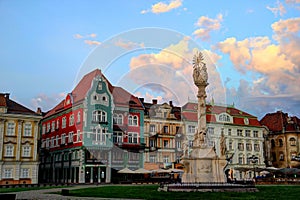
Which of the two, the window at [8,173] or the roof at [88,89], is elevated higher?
the roof at [88,89]

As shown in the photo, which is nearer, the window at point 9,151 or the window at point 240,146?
the window at point 9,151

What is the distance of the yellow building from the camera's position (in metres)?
53.6

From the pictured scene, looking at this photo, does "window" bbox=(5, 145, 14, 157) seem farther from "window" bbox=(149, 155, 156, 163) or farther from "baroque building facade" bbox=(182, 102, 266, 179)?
"baroque building facade" bbox=(182, 102, 266, 179)

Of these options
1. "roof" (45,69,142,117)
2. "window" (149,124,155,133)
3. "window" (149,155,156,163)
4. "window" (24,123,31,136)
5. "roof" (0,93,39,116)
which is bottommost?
"window" (149,155,156,163)

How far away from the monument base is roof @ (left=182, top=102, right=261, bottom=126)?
38003 millimetres

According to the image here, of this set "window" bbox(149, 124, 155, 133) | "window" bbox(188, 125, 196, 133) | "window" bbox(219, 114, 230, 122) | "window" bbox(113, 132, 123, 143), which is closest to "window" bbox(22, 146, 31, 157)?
"window" bbox(113, 132, 123, 143)

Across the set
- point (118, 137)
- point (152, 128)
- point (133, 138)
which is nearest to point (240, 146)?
point (152, 128)

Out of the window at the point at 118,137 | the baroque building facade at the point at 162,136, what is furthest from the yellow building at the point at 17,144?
the baroque building facade at the point at 162,136

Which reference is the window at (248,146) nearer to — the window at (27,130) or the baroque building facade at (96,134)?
the baroque building facade at (96,134)

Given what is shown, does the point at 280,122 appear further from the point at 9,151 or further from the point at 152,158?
the point at 9,151

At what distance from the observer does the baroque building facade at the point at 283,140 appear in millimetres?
78688

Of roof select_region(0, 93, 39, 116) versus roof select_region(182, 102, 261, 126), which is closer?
roof select_region(0, 93, 39, 116)

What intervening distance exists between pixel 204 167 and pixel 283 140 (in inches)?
2093

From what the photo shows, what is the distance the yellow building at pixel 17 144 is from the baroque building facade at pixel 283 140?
1943 inches
